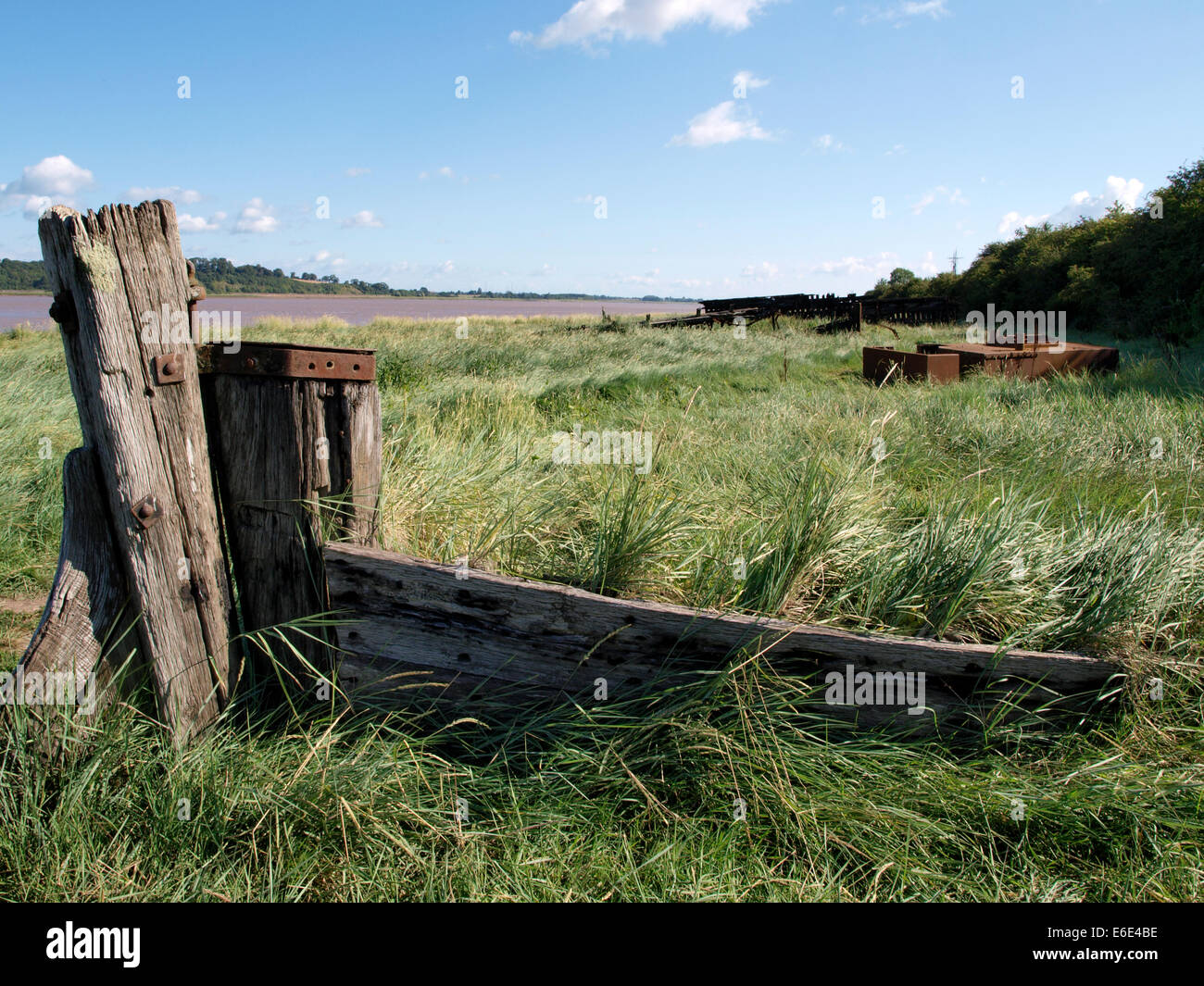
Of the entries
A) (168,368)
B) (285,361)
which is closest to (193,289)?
(168,368)

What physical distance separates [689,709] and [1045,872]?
110 cm

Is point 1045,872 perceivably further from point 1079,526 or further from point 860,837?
point 1079,526

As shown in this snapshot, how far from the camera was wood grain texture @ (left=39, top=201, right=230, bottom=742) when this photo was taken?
215cm

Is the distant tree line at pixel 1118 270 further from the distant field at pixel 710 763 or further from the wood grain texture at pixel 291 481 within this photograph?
the wood grain texture at pixel 291 481

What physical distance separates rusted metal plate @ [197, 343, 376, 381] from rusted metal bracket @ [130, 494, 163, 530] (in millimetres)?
473

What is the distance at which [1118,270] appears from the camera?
23.4m

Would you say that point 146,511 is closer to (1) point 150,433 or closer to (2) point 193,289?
(1) point 150,433

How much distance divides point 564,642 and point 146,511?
143 cm

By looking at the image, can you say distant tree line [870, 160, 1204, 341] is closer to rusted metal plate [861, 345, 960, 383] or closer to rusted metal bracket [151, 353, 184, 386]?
rusted metal plate [861, 345, 960, 383]

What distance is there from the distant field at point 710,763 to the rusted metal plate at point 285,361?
30.7 inches

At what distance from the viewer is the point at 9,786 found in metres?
2.02

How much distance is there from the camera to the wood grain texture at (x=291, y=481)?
238 centimetres
